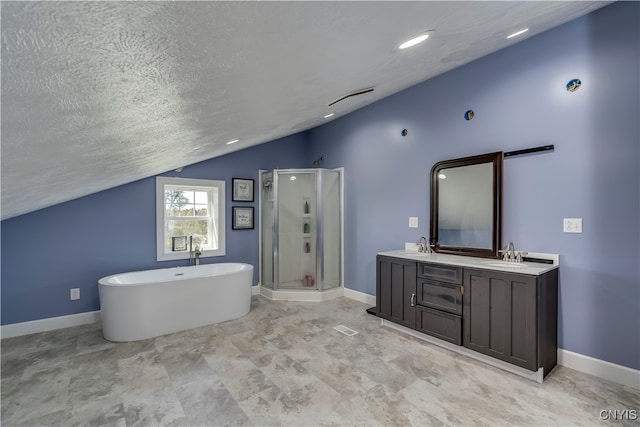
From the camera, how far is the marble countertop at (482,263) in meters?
2.40

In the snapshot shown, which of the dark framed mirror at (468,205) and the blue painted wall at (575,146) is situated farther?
the dark framed mirror at (468,205)

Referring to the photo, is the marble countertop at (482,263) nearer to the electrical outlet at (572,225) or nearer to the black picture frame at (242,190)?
the electrical outlet at (572,225)

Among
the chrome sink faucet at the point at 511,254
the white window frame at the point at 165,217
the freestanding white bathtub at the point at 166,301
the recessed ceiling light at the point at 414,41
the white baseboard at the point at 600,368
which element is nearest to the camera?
the recessed ceiling light at the point at 414,41

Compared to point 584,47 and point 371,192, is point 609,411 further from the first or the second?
point 371,192

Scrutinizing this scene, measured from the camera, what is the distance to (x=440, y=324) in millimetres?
2887

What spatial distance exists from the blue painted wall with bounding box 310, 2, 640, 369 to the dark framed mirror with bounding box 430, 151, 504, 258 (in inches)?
4.1

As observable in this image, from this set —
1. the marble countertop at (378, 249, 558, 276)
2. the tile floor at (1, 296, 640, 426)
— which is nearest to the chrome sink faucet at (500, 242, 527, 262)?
the marble countertop at (378, 249, 558, 276)

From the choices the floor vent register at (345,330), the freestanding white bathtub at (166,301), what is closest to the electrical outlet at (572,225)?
the floor vent register at (345,330)

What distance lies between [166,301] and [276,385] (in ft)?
5.64

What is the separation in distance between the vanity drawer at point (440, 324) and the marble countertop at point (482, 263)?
0.50 metres

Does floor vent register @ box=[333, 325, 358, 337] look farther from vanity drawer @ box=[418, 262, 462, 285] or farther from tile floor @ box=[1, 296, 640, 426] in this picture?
vanity drawer @ box=[418, 262, 462, 285]

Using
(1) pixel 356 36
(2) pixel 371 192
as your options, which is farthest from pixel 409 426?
(2) pixel 371 192

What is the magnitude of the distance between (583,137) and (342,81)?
2.06 m

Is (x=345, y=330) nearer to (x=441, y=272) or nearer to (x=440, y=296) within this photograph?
(x=440, y=296)
